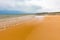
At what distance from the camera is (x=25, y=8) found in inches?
24.4

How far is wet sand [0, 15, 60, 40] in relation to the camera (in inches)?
23.5

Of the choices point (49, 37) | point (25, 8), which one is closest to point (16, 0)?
point (25, 8)

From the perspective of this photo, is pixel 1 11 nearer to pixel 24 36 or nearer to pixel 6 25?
pixel 6 25

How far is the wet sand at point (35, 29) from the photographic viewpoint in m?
0.60

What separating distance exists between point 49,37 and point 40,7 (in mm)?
196

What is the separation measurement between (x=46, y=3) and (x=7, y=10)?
0.82 ft

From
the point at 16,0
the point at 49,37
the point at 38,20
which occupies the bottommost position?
the point at 49,37

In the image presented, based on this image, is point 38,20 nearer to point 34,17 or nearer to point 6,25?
point 34,17

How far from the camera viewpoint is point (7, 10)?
2.01ft

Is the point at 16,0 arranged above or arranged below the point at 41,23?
above

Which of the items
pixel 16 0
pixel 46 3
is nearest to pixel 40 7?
pixel 46 3

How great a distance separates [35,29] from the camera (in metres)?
0.62

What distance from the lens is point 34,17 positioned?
0.64m

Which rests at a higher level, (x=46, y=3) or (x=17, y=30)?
(x=46, y=3)
